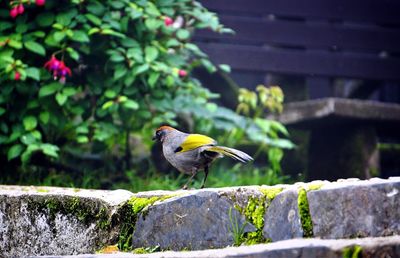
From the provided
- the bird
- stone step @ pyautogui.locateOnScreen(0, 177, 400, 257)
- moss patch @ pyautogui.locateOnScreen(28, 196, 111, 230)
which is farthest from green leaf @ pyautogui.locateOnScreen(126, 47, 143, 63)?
moss patch @ pyautogui.locateOnScreen(28, 196, 111, 230)

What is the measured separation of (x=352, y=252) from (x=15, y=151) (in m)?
3.70

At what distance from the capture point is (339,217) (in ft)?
10.1

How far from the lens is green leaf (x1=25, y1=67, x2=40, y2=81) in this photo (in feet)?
18.8

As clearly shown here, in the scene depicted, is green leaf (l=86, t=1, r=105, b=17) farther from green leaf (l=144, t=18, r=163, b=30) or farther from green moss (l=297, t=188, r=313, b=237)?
green moss (l=297, t=188, r=313, b=237)

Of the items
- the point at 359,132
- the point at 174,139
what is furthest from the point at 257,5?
the point at 174,139

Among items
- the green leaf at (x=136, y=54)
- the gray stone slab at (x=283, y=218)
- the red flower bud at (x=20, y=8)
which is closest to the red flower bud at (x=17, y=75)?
the red flower bud at (x=20, y=8)

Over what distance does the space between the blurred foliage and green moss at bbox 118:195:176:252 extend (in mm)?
2163

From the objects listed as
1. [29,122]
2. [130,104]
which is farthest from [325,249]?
[29,122]

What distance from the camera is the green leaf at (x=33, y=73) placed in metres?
5.73

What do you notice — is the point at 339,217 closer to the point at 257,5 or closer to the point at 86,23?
the point at 86,23

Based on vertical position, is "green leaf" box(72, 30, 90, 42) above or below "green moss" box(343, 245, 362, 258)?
above

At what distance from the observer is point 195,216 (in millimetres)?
3457

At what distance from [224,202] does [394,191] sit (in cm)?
86

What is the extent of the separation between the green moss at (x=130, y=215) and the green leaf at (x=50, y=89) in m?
2.49
